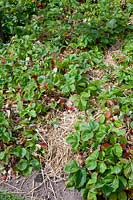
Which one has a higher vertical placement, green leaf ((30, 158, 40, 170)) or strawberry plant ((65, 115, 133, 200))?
strawberry plant ((65, 115, 133, 200))

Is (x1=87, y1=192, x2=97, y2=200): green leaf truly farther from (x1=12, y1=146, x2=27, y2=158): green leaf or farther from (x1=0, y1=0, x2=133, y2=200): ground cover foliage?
(x1=12, y1=146, x2=27, y2=158): green leaf

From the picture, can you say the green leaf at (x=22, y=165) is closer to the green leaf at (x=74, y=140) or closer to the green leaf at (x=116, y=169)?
the green leaf at (x=74, y=140)

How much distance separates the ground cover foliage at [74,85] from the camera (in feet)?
12.0

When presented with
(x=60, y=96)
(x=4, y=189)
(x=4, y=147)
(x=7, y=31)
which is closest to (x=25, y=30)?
(x=7, y=31)

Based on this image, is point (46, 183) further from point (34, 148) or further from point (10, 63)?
point (10, 63)

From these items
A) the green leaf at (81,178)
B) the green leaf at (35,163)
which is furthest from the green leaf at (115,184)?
the green leaf at (35,163)

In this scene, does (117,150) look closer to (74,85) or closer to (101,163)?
(101,163)

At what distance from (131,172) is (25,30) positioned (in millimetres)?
2463

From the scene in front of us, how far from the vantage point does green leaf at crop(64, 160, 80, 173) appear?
12.0 ft

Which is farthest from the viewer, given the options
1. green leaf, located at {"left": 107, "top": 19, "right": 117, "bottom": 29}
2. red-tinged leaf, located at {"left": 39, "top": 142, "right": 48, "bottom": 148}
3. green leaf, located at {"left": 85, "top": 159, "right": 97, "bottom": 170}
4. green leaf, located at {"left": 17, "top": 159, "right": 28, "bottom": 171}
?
green leaf, located at {"left": 107, "top": 19, "right": 117, "bottom": 29}

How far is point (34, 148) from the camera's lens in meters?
3.96

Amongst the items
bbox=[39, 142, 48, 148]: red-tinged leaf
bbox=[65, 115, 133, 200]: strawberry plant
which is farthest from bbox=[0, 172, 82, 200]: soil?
bbox=[39, 142, 48, 148]: red-tinged leaf

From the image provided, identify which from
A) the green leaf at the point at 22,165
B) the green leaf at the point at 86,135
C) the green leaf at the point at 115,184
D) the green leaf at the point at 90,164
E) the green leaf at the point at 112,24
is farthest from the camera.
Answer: the green leaf at the point at 112,24

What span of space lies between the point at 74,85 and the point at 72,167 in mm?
901
